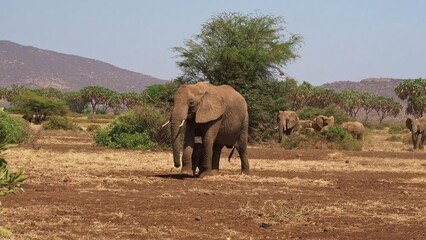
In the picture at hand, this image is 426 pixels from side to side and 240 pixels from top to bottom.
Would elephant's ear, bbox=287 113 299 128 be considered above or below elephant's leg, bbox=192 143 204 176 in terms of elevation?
above

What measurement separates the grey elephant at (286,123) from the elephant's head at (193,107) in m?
21.5

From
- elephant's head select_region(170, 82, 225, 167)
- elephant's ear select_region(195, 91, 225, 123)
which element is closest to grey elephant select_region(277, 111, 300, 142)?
elephant's ear select_region(195, 91, 225, 123)

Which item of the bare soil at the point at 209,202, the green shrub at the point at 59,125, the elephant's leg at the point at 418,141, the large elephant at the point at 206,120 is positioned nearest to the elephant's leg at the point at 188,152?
the large elephant at the point at 206,120

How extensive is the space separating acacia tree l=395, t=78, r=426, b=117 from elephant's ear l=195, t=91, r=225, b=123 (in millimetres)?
83537

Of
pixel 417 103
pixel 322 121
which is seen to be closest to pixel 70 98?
pixel 417 103

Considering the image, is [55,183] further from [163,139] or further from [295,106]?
[295,106]

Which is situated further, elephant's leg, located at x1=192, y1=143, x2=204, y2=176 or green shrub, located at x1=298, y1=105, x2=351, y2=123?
green shrub, located at x1=298, y1=105, x2=351, y2=123

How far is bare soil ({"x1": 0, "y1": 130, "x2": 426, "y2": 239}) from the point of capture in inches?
441

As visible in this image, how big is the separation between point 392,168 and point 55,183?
42.4 feet

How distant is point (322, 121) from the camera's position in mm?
47375

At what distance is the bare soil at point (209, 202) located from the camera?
11.2m

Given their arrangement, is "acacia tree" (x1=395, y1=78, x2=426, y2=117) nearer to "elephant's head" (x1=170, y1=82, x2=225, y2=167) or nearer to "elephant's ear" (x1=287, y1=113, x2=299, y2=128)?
"elephant's ear" (x1=287, y1=113, x2=299, y2=128)

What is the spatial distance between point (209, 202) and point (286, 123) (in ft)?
91.7

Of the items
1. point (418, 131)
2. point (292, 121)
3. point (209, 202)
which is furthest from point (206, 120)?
point (418, 131)
